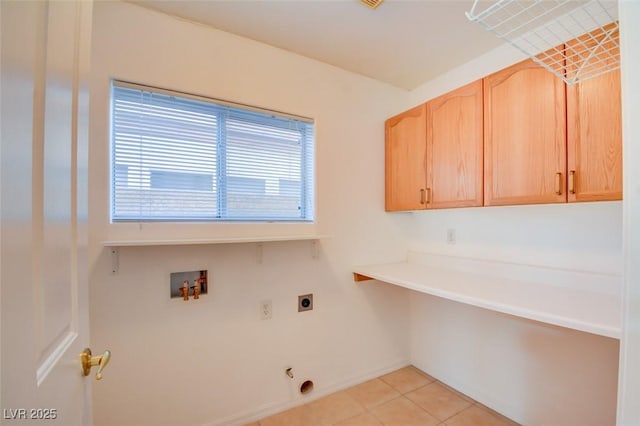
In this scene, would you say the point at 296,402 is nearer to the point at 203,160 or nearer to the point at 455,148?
the point at 203,160

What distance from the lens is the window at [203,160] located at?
4.77 feet

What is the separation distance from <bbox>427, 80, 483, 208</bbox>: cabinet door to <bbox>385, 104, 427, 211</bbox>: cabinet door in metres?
0.06

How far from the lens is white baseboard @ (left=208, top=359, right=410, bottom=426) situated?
1656mm

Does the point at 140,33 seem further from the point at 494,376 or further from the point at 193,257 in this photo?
the point at 494,376

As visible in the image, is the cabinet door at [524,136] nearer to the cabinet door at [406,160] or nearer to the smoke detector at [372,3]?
the cabinet door at [406,160]

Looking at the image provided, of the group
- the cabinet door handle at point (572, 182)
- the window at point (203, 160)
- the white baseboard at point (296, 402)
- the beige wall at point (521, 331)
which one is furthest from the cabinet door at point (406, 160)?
the white baseboard at point (296, 402)

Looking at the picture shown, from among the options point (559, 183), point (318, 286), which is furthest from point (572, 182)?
point (318, 286)

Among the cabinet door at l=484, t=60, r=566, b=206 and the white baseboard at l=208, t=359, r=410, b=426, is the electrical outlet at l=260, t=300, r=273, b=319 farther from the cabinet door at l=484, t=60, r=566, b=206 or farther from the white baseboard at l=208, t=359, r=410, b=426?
the cabinet door at l=484, t=60, r=566, b=206

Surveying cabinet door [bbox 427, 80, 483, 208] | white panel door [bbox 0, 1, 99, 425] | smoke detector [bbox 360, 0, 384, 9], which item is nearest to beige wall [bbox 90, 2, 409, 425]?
cabinet door [bbox 427, 80, 483, 208]

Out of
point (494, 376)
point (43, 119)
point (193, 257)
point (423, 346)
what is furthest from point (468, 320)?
point (43, 119)

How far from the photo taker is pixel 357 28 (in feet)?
5.35

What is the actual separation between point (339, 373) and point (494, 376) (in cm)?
107

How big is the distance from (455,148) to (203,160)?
162 cm

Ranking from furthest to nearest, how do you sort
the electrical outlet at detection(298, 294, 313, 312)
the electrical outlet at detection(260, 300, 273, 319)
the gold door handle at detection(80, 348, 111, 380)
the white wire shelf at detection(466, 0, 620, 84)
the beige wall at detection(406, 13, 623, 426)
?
1. the electrical outlet at detection(298, 294, 313, 312)
2. the electrical outlet at detection(260, 300, 273, 319)
3. the beige wall at detection(406, 13, 623, 426)
4. the white wire shelf at detection(466, 0, 620, 84)
5. the gold door handle at detection(80, 348, 111, 380)
